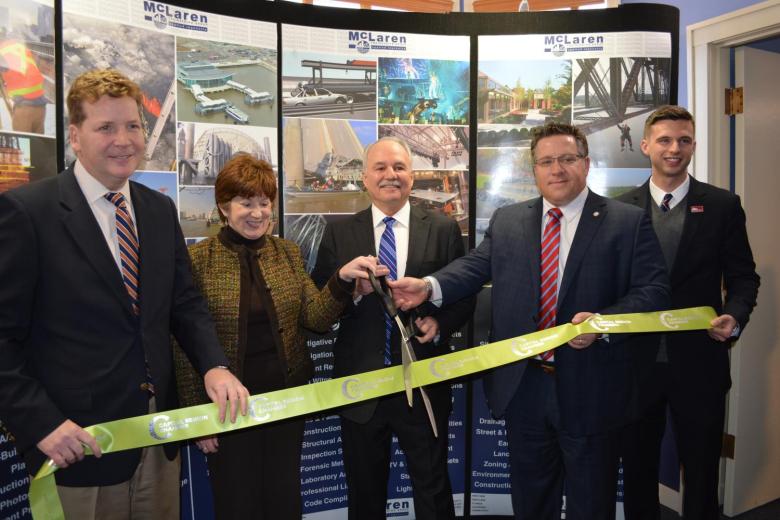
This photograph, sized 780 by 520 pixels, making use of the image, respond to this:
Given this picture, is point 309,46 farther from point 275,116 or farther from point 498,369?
point 498,369

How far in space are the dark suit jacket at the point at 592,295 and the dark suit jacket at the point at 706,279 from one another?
1.53ft

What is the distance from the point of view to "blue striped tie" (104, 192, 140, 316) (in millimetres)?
1945

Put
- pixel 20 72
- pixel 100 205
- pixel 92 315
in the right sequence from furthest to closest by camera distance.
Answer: pixel 20 72
pixel 100 205
pixel 92 315

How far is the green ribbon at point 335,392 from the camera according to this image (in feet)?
5.98

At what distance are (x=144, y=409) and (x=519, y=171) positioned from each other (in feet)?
8.70

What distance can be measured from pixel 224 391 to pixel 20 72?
1.62 meters

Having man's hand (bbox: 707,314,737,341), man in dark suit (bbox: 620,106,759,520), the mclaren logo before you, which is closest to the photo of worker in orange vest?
the mclaren logo

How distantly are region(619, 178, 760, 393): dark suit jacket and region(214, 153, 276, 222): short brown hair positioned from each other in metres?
2.02

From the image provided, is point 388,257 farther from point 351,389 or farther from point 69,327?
point 69,327

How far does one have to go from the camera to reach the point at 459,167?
3658mm

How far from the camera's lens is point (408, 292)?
2.69 m

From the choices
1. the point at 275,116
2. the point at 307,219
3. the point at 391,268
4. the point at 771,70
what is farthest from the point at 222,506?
the point at 771,70

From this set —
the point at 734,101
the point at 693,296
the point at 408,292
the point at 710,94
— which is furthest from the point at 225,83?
the point at 734,101

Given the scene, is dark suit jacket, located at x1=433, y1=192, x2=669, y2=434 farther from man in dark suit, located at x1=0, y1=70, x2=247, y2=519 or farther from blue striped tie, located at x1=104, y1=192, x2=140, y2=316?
blue striped tie, located at x1=104, y1=192, x2=140, y2=316
